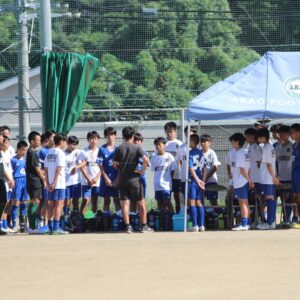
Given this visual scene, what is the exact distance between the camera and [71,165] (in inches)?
725

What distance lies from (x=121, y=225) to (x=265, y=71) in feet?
12.4

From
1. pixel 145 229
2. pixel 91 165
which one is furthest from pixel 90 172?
pixel 145 229

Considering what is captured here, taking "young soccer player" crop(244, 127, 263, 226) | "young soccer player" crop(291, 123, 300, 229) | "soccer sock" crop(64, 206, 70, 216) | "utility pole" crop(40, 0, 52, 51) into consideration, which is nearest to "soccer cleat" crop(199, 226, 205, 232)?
"young soccer player" crop(244, 127, 263, 226)

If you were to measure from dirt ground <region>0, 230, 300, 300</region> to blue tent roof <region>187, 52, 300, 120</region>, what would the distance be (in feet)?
6.67

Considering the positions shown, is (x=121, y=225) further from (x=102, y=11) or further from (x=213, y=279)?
(x=102, y=11)

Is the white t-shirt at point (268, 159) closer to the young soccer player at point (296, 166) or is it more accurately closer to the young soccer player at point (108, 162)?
the young soccer player at point (296, 166)

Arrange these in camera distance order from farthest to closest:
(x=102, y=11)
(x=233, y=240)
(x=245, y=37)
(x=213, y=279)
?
(x=245, y=37) < (x=102, y=11) < (x=233, y=240) < (x=213, y=279)

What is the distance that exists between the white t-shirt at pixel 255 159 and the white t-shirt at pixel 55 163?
3.31 m

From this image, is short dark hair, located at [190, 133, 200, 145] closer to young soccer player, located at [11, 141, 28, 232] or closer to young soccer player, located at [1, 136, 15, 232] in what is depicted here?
young soccer player, located at [11, 141, 28, 232]

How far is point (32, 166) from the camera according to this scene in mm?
17516

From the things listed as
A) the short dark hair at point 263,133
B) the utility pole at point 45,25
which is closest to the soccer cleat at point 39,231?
the short dark hair at point 263,133

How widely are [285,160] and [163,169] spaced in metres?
2.21

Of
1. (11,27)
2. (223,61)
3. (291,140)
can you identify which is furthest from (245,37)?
(291,140)

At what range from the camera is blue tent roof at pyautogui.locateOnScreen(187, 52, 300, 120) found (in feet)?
55.9
